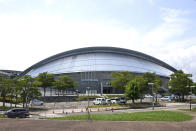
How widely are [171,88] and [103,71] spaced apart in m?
24.4

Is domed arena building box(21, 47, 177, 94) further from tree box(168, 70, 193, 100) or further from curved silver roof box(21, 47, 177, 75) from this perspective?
tree box(168, 70, 193, 100)

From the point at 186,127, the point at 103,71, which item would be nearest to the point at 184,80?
the point at 103,71

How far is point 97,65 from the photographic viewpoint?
73125mm

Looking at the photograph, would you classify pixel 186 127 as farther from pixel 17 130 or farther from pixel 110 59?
pixel 110 59

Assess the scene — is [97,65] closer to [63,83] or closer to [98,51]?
[98,51]

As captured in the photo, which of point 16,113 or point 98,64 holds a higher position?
point 98,64

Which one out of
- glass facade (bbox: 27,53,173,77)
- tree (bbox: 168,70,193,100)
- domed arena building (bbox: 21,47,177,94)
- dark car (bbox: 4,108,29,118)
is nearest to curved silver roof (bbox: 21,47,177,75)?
domed arena building (bbox: 21,47,177,94)

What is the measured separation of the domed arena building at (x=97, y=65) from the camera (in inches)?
2744

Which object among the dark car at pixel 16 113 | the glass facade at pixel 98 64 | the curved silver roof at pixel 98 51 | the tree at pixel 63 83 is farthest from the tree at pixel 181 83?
the dark car at pixel 16 113

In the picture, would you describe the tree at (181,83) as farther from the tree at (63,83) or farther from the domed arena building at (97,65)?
the tree at (63,83)

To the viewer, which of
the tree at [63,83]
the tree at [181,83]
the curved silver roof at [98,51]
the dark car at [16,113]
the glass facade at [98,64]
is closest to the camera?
the dark car at [16,113]

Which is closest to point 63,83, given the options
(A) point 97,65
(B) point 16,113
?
(A) point 97,65

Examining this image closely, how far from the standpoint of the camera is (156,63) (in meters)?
94.5

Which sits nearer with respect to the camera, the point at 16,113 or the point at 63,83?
the point at 16,113
